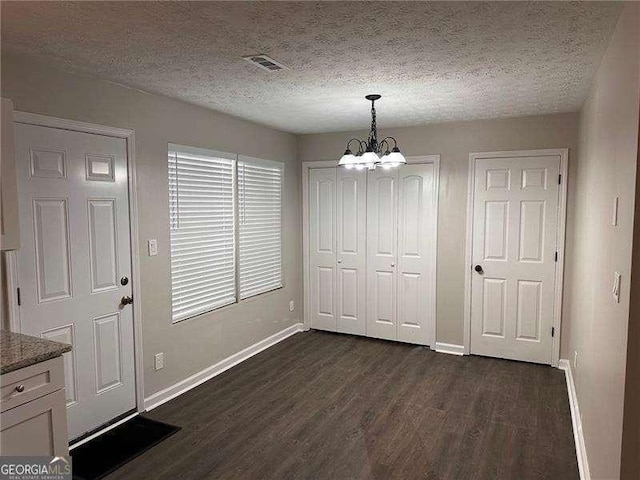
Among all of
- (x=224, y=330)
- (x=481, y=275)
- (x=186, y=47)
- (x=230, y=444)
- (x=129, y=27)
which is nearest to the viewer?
(x=129, y=27)

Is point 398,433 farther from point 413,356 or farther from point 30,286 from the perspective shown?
point 30,286

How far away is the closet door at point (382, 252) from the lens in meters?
4.90

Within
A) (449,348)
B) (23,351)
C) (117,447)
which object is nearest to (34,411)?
(23,351)

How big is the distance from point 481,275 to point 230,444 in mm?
2918

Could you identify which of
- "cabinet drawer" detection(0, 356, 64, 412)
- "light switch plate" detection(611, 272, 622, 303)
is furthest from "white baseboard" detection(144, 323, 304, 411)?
"light switch plate" detection(611, 272, 622, 303)

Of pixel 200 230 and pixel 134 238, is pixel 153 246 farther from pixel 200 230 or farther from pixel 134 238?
pixel 200 230

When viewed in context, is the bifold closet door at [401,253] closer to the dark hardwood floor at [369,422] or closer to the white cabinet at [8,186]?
the dark hardwood floor at [369,422]

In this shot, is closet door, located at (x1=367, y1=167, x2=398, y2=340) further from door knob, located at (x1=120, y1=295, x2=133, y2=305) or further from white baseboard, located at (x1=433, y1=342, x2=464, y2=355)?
door knob, located at (x1=120, y1=295, x2=133, y2=305)

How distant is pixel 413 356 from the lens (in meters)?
4.59

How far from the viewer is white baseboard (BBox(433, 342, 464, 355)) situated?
183 inches

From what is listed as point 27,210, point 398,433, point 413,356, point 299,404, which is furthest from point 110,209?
point 413,356

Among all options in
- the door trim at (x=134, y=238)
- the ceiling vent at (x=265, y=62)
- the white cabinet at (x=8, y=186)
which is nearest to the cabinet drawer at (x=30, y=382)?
the white cabinet at (x=8, y=186)

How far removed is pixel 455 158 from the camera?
4.53 meters

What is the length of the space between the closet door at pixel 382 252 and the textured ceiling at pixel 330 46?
144 cm
